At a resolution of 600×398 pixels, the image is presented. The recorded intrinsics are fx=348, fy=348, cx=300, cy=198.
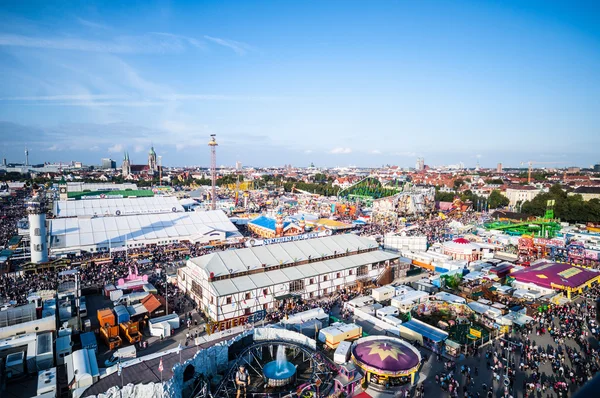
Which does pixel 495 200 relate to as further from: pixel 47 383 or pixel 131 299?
pixel 47 383

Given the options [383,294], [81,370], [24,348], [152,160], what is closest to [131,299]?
[24,348]

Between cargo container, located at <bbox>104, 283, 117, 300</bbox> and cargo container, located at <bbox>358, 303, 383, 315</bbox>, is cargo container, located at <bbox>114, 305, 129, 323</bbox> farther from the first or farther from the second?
cargo container, located at <bbox>358, 303, 383, 315</bbox>

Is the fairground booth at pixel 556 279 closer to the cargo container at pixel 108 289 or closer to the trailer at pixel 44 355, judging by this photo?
the cargo container at pixel 108 289

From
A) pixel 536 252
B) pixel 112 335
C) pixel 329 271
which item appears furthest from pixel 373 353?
pixel 536 252

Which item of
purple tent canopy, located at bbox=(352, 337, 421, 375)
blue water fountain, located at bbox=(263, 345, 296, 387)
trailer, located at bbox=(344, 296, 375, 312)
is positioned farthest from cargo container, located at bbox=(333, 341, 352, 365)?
trailer, located at bbox=(344, 296, 375, 312)

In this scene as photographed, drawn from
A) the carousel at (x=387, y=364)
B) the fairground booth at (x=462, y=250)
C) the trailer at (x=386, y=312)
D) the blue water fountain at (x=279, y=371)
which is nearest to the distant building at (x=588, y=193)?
the fairground booth at (x=462, y=250)

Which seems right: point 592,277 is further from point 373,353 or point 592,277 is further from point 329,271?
point 373,353
